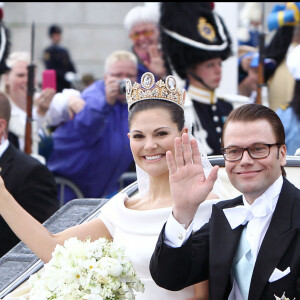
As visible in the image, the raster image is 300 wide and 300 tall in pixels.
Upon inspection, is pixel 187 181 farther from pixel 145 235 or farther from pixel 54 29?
pixel 54 29

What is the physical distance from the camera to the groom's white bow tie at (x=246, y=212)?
372 centimetres

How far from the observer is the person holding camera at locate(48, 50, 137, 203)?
8633 mm

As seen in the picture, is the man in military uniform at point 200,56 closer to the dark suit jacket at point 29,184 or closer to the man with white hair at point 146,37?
the man with white hair at point 146,37

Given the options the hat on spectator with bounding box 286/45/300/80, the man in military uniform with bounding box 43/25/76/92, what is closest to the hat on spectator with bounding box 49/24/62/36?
the man in military uniform with bounding box 43/25/76/92

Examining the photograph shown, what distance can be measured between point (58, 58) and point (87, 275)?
11729mm

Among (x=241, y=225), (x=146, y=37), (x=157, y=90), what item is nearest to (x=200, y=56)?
(x=146, y=37)

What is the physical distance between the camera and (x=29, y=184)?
19.9 feet

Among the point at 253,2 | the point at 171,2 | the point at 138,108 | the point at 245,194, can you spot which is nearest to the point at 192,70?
the point at 171,2

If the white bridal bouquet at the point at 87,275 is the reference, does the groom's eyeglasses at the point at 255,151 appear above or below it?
above

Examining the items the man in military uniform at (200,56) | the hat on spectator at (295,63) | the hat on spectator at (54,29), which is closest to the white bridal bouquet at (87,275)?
the hat on spectator at (295,63)

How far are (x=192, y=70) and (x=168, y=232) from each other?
178 inches

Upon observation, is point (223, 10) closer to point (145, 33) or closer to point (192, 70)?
point (145, 33)

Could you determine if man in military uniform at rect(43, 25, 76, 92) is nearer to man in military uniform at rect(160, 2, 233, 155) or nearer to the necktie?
man in military uniform at rect(160, 2, 233, 155)

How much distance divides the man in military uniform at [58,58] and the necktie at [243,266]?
9762mm
